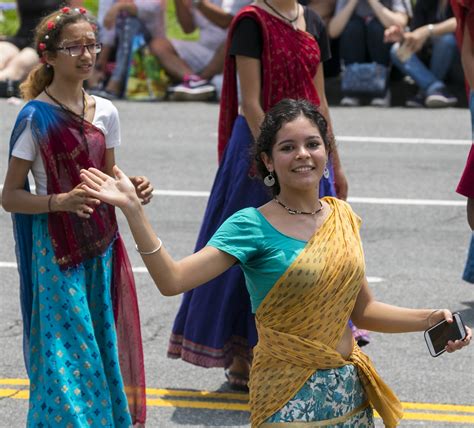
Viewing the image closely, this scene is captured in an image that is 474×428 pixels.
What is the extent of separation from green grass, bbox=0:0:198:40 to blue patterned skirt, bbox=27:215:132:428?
459 inches

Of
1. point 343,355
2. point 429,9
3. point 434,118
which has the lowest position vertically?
point 434,118

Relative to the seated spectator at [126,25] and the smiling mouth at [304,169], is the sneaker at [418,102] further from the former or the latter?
the smiling mouth at [304,169]

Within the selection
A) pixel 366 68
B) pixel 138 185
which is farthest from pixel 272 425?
pixel 366 68

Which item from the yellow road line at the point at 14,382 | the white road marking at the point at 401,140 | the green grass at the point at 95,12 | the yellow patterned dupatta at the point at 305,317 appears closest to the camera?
the yellow patterned dupatta at the point at 305,317

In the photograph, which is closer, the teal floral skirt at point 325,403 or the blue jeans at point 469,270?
the teal floral skirt at point 325,403

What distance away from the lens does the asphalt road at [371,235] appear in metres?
6.86

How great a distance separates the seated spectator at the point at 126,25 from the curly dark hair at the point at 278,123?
11.7m

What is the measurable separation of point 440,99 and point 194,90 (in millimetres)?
2819

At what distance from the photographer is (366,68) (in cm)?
1545

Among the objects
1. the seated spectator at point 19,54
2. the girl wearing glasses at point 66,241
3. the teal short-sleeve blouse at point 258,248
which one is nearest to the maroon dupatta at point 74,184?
the girl wearing glasses at point 66,241

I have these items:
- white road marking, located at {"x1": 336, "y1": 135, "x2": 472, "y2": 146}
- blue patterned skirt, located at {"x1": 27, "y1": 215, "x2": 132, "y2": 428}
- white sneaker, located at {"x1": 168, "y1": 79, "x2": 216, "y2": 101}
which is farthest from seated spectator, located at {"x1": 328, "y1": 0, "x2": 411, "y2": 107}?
blue patterned skirt, located at {"x1": 27, "y1": 215, "x2": 132, "y2": 428}

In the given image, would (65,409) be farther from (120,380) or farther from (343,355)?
(343,355)

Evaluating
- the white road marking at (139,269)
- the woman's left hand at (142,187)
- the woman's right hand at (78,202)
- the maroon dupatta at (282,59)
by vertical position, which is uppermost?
the maroon dupatta at (282,59)

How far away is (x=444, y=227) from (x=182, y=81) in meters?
6.56
